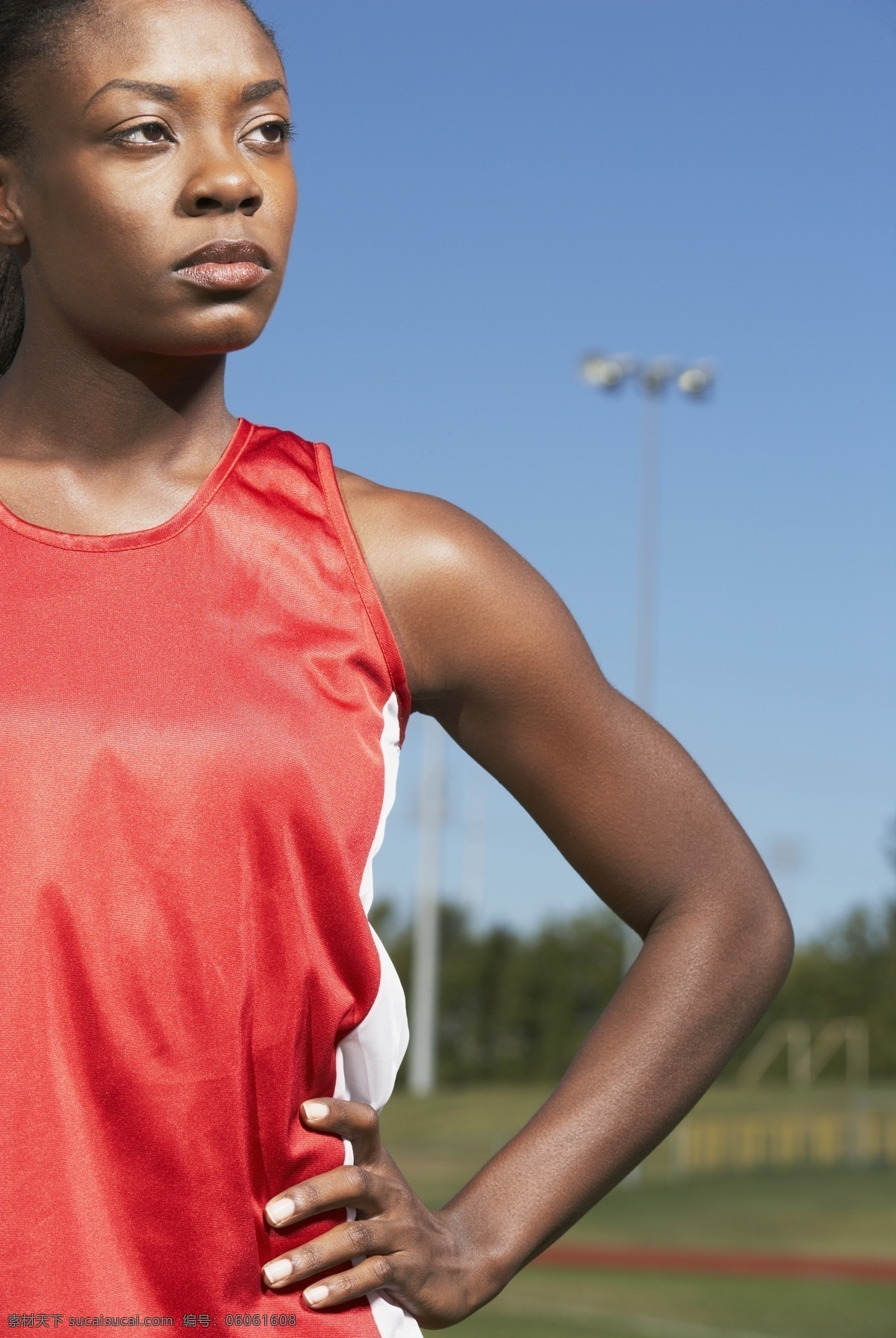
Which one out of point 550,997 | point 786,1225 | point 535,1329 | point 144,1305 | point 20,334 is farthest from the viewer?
point 550,997

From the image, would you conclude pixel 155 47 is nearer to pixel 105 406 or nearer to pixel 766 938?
pixel 105 406

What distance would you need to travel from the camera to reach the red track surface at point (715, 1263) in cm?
1666

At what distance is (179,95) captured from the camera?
173 cm

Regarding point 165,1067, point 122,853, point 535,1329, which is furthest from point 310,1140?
point 535,1329

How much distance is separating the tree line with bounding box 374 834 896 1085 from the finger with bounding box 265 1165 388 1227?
4124 cm

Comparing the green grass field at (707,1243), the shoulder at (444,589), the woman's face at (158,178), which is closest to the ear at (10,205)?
the woman's face at (158,178)

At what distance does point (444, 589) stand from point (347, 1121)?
54cm

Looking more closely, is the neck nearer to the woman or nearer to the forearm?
the woman

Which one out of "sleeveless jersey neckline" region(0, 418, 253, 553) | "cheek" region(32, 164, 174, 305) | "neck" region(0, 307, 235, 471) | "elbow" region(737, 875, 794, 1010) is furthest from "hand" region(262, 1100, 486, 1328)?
"cheek" region(32, 164, 174, 305)

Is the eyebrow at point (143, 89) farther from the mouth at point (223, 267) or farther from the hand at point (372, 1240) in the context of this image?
the hand at point (372, 1240)

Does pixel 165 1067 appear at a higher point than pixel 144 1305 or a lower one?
higher

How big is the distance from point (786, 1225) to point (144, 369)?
20.2 meters

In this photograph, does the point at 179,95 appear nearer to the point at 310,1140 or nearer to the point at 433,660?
the point at 433,660

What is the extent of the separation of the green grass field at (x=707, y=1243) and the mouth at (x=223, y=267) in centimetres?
1126
